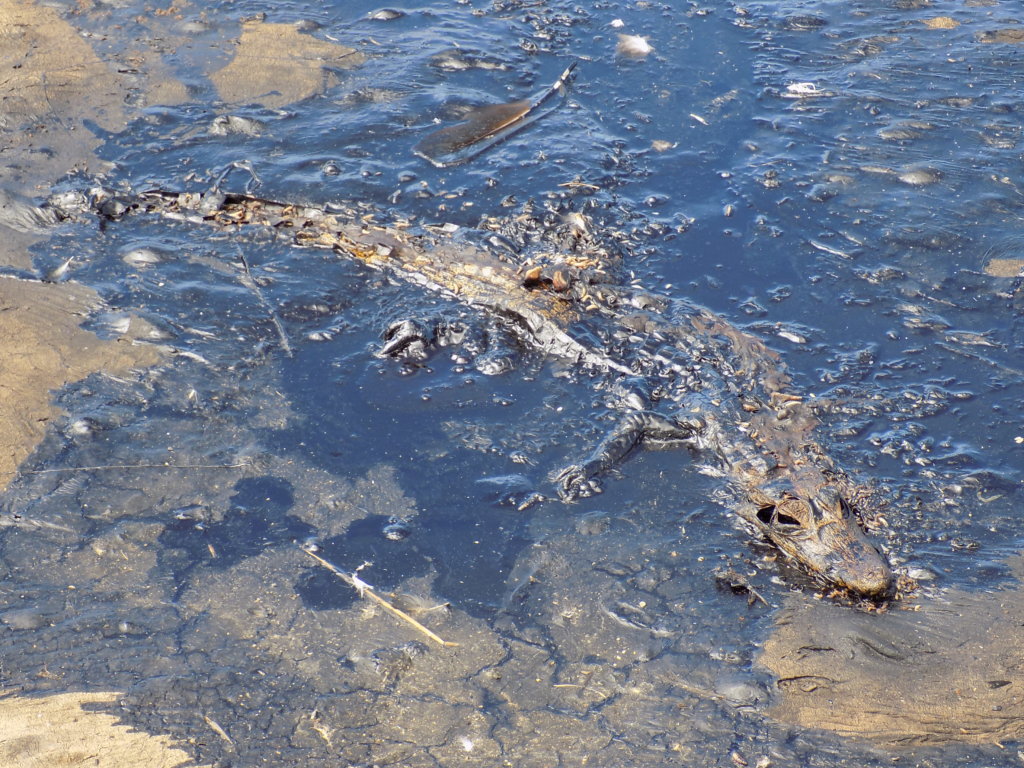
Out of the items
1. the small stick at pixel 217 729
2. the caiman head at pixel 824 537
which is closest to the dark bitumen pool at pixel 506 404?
the small stick at pixel 217 729

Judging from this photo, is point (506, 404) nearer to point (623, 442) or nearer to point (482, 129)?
point (623, 442)

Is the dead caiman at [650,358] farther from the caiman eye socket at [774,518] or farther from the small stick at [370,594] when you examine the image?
the small stick at [370,594]

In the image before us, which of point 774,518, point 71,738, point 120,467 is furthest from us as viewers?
point 120,467

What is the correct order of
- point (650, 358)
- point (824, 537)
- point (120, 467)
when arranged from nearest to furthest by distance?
point (824, 537) < point (120, 467) < point (650, 358)

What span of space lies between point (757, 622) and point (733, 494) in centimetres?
74

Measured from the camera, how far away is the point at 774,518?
4.09m

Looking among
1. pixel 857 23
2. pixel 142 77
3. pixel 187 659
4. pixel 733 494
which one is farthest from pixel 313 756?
pixel 857 23

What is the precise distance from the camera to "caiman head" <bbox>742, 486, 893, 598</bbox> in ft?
12.5

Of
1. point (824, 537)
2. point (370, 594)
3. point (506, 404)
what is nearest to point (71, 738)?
point (370, 594)

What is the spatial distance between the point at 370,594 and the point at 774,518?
1814mm

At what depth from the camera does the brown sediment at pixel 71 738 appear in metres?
3.11

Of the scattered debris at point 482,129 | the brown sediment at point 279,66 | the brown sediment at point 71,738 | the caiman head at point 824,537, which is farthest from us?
the brown sediment at point 279,66

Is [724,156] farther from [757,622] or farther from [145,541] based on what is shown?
[145,541]

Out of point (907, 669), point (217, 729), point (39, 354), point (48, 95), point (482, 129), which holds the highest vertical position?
point (48, 95)
